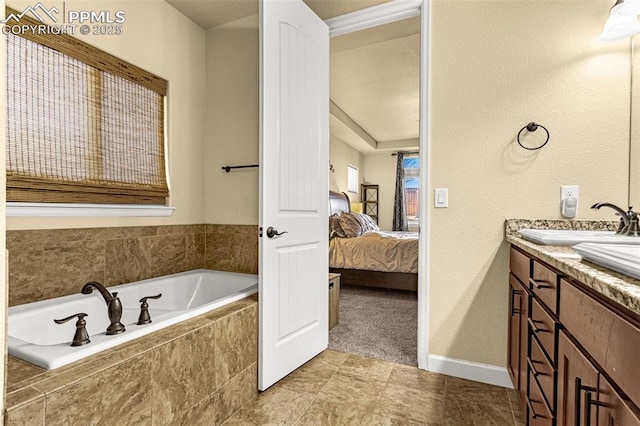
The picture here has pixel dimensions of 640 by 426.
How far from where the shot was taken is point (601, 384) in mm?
688

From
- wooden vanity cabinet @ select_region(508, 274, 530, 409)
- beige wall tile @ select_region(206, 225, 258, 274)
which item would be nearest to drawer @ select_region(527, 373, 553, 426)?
wooden vanity cabinet @ select_region(508, 274, 530, 409)

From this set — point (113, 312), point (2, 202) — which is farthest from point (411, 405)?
point (2, 202)

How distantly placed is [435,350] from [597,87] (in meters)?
1.76

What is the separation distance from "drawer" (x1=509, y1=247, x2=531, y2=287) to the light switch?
47 centimetres

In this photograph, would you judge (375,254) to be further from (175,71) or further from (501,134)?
(175,71)

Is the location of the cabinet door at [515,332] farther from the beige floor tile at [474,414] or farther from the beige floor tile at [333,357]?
the beige floor tile at [333,357]

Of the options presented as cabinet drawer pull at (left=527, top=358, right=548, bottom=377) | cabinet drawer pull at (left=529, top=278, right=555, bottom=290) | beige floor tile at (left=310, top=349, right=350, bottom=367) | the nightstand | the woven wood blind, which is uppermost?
the woven wood blind

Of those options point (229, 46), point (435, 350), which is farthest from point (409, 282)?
point (229, 46)

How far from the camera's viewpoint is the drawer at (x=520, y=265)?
141cm

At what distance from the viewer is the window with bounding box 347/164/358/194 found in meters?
7.26

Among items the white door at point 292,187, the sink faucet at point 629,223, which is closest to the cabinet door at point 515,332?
the sink faucet at point 629,223

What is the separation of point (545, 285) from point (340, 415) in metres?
1.15

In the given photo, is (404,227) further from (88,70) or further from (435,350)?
(88,70)

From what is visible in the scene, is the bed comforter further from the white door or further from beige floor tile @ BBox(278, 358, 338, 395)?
beige floor tile @ BBox(278, 358, 338, 395)
